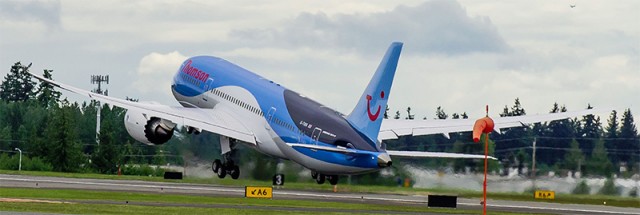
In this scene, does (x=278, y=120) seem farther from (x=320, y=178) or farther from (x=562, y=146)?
(x=562, y=146)

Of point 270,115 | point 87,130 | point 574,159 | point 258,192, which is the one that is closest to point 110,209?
point 258,192

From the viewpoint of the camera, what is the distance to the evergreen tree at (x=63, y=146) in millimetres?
115375

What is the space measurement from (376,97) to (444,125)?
43.0 ft

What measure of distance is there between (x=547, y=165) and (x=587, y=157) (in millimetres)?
2197

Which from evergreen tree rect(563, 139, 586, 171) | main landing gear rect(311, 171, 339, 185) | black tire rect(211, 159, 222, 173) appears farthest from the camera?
black tire rect(211, 159, 222, 173)

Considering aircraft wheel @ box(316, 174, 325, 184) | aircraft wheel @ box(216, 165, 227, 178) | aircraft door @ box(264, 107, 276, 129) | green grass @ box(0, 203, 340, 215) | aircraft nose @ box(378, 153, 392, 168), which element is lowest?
green grass @ box(0, 203, 340, 215)

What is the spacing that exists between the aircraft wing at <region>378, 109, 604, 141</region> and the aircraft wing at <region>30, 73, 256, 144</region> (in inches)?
288

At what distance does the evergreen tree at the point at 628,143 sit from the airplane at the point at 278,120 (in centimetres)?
442

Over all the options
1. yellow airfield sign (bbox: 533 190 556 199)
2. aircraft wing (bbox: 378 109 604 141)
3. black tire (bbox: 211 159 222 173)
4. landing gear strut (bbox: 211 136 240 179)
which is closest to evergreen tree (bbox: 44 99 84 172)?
black tire (bbox: 211 159 222 173)

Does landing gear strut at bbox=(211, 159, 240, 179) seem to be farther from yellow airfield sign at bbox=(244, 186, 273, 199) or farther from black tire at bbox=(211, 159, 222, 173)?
yellow airfield sign at bbox=(244, 186, 273, 199)

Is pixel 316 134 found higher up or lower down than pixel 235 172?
higher up

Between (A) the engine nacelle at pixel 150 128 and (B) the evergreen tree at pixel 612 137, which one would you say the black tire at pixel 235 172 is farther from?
(B) the evergreen tree at pixel 612 137

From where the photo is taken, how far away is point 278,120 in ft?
259

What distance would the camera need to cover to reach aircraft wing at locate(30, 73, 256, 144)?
81812 mm
